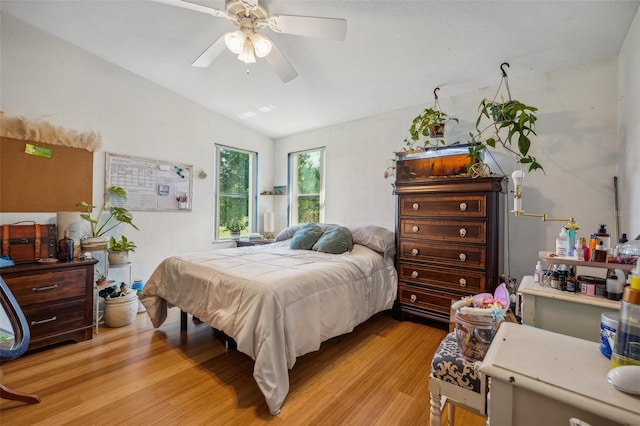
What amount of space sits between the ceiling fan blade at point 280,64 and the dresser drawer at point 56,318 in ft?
8.68

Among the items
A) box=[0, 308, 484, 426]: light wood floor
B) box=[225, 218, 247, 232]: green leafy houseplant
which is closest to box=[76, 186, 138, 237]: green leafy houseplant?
box=[0, 308, 484, 426]: light wood floor

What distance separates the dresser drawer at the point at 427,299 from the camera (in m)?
2.41

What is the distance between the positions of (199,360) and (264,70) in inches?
107

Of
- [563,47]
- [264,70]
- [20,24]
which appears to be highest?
[20,24]

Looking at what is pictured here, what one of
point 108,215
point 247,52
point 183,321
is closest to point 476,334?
point 247,52

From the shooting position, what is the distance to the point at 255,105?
3473mm

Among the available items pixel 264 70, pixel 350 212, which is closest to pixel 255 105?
pixel 264 70

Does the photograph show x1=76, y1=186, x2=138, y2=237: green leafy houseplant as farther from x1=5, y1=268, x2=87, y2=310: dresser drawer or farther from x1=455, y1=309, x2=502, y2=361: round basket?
x1=455, y1=309, x2=502, y2=361: round basket

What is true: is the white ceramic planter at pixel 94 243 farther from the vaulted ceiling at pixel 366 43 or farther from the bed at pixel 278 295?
the vaulted ceiling at pixel 366 43

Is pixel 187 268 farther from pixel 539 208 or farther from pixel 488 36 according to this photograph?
pixel 539 208

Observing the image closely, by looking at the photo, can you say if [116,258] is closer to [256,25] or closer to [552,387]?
[256,25]

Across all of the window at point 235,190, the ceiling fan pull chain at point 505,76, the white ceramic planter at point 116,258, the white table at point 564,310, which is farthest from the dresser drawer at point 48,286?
the ceiling fan pull chain at point 505,76

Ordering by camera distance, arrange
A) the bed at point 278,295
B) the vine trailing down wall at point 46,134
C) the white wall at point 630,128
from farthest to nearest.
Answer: the vine trailing down wall at point 46,134 → the white wall at point 630,128 → the bed at point 278,295

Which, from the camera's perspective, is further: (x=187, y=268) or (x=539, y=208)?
(x=539, y=208)
